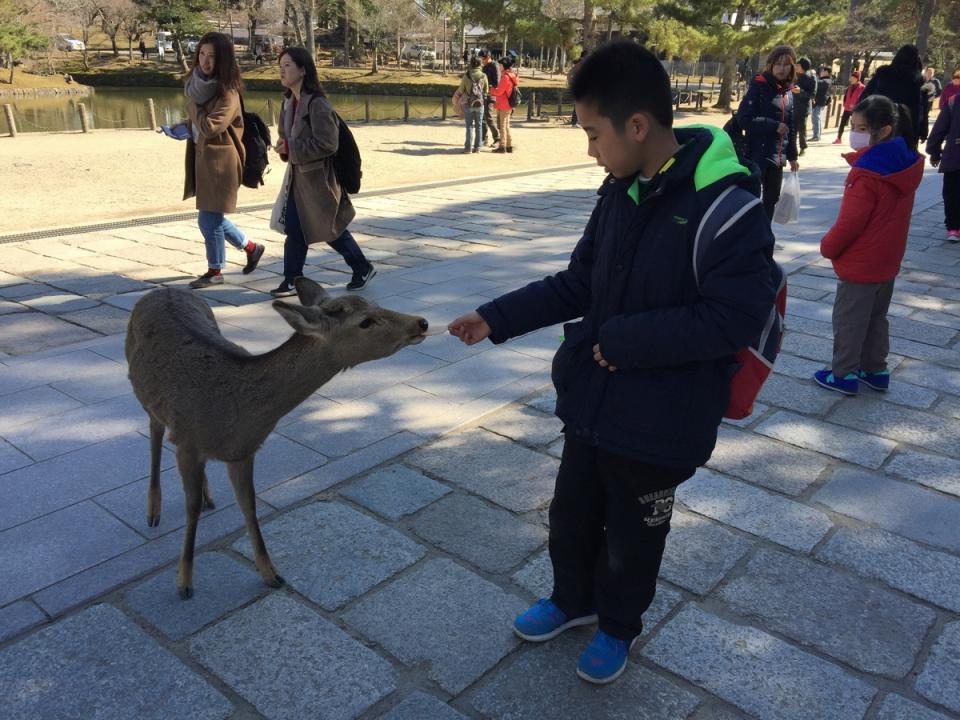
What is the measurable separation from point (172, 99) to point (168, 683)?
34.8 metres

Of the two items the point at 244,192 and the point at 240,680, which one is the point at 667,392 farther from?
the point at 244,192

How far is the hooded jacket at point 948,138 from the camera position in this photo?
7.74 m

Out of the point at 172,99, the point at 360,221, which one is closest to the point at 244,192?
the point at 360,221

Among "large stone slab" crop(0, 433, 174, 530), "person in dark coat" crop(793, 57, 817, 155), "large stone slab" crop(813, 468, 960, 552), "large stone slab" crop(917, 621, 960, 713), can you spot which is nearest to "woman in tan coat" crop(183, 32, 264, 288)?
"large stone slab" crop(0, 433, 174, 530)

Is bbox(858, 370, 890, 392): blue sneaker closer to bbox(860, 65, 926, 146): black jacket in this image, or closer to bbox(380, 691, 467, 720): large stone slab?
bbox(380, 691, 467, 720): large stone slab

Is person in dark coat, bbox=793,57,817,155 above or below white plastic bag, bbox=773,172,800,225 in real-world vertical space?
above

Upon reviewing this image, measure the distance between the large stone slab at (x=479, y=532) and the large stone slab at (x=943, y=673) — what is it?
1309mm

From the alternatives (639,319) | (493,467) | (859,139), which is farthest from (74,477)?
(859,139)

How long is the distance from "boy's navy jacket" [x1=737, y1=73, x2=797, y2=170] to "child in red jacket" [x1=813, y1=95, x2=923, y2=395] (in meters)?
2.29

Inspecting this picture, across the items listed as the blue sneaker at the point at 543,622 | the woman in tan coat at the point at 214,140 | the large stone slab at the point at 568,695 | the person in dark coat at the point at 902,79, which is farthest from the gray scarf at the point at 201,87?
the person in dark coat at the point at 902,79

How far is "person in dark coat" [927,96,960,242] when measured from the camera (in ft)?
25.5

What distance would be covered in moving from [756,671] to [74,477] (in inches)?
112

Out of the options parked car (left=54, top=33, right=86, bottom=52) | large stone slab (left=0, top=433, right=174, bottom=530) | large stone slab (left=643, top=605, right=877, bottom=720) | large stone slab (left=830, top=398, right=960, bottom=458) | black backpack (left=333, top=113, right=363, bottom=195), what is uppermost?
parked car (left=54, top=33, right=86, bottom=52)

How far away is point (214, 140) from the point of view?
5730 millimetres
